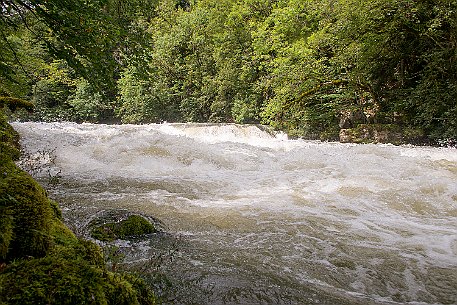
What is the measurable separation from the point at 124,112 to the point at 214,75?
1009cm

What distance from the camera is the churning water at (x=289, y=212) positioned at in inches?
127

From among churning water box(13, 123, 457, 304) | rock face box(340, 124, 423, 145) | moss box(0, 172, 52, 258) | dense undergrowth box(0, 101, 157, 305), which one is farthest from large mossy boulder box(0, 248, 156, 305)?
rock face box(340, 124, 423, 145)

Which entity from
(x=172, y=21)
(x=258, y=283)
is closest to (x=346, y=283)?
(x=258, y=283)

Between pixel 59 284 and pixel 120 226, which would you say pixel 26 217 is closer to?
pixel 59 284

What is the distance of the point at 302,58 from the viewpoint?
1606 cm

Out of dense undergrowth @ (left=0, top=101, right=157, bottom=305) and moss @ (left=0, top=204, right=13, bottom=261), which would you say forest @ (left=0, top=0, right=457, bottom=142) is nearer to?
dense undergrowth @ (left=0, top=101, right=157, bottom=305)

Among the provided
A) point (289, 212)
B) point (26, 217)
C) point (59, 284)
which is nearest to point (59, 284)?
point (59, 284)

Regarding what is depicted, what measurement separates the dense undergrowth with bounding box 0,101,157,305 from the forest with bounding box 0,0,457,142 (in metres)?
1.47

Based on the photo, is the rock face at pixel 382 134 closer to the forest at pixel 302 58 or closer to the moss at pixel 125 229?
the forest at pixel 302 58

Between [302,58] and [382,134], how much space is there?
5.03 m

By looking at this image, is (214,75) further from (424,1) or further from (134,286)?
(134,286)

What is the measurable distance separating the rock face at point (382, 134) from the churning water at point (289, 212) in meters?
2.16

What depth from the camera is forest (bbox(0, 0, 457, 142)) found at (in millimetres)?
3605

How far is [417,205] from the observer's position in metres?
5.92
